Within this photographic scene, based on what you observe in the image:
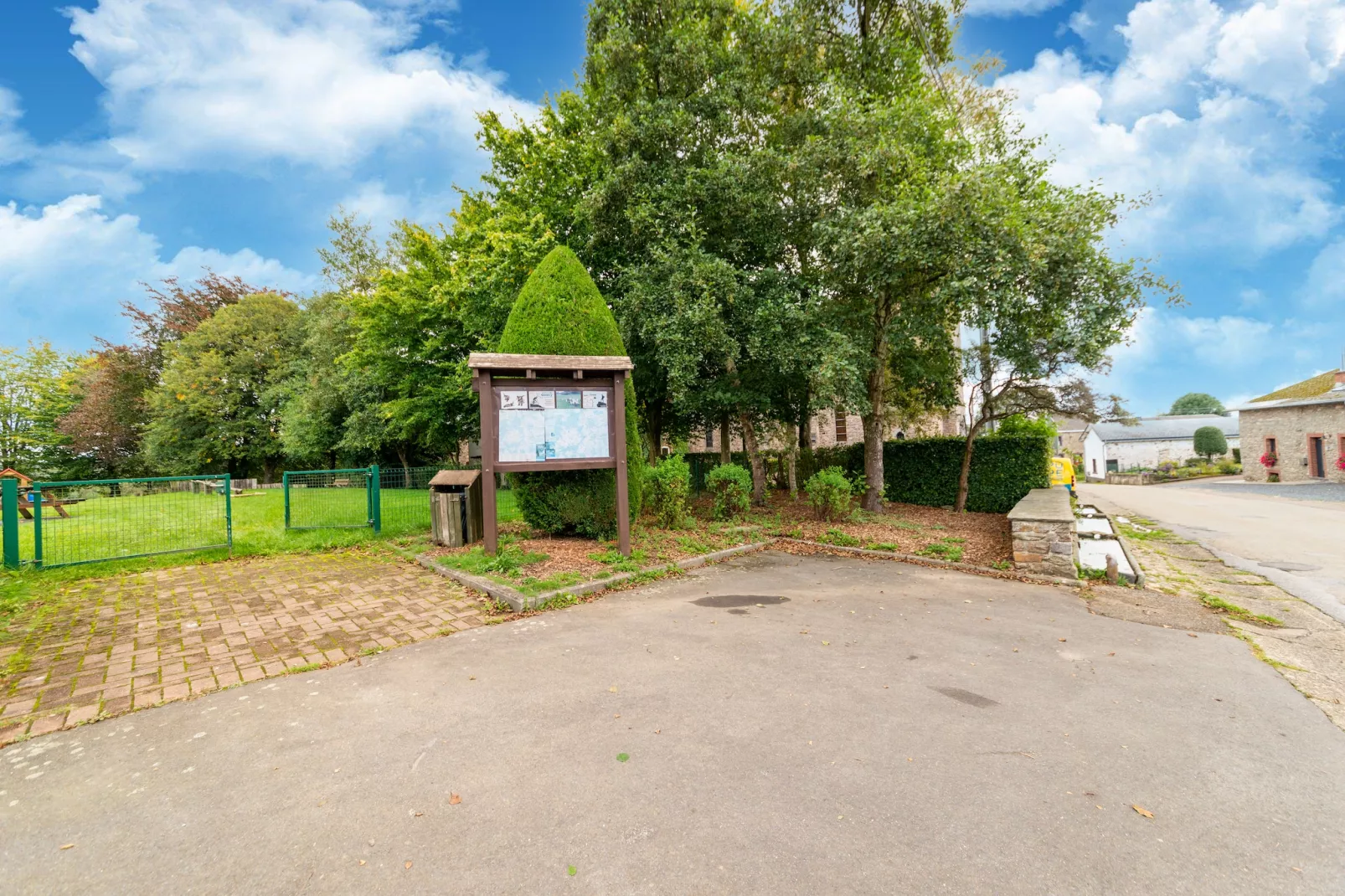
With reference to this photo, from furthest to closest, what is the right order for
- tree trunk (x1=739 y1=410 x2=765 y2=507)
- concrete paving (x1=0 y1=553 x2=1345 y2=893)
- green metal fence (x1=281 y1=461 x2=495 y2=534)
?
1. tree trunk (x1=739 y1=410 x2=765 y2=507)
2. green metal fence (x1=281 y1=461 x2=495 y2=534)
3. concrete paving (x1=0 y1=553 x2=1345 y2=893)

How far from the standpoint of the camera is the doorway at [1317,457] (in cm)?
2925

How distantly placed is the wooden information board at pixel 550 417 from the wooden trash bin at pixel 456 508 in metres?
1.46

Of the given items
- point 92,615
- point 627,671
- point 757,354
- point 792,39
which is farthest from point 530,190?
point 627,671

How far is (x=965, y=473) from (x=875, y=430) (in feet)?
8.42

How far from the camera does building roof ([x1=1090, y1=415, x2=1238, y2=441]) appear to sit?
5328cm

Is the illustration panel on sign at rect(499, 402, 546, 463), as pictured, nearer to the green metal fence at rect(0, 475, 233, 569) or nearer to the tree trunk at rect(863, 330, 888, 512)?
the green metal fence at rect(0, 475, 233, 569)

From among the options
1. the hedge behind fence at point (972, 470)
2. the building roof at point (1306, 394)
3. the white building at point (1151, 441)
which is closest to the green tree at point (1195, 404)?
the white building at point (1151, 441)

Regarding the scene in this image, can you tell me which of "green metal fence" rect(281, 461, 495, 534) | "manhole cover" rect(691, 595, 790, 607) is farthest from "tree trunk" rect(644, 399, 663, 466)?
"manhole cover" rect(691, 595, 790, 607)

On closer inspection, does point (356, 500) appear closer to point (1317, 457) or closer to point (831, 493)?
point (831, 493)

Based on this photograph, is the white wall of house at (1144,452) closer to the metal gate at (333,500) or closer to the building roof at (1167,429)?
the building roof at (1167,429)

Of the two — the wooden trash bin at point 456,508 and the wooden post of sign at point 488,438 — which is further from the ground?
the wooden post of sign at point 488,438

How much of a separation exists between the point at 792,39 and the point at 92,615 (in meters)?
14.7

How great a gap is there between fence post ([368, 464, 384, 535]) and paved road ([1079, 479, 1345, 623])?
528 inches

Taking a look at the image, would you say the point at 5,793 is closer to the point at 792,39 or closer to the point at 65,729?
the point at 65,729
